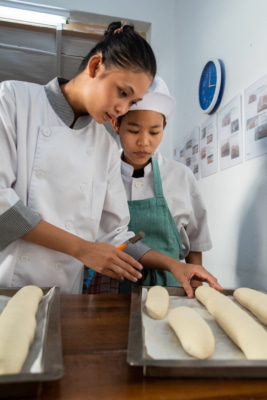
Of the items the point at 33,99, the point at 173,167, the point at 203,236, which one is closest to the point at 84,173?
the point at 33,99

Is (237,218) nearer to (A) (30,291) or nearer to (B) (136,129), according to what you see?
(B) (136,129)

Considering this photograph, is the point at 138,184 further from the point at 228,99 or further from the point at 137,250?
the point at 228,99

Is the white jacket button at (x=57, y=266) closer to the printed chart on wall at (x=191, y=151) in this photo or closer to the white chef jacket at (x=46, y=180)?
the white chef jacket at (x=46, y=180)

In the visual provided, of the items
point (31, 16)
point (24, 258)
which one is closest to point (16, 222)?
point (24, 258)

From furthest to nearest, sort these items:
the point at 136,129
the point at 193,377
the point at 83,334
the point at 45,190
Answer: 1. the point at 136,129
2. the point at 45,190
3. the point at 83,334
4. the point at 193,377

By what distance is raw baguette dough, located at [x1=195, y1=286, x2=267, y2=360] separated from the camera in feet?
1.56

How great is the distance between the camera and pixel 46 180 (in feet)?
2.89

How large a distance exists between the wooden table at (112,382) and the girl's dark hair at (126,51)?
670mm

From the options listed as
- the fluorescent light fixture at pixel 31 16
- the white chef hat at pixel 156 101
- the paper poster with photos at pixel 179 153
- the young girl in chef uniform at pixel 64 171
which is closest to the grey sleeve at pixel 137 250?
the young girl in chef uniform at pixel 64 171

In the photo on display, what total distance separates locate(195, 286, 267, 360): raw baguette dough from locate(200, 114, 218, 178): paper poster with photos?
88 centimetres

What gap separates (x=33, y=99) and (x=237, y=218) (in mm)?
903

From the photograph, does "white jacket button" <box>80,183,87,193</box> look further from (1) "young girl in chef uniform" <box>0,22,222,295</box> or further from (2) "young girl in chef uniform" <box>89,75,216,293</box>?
(2) "young girl in chef uniform" <box>89,75,216,293</box>

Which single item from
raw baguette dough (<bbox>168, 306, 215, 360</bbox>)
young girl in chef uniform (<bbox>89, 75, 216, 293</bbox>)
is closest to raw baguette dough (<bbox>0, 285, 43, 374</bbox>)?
raw baguette dough (<bbox>168, 306, 215, 360</bbox>)

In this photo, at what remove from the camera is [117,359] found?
0.47 m
